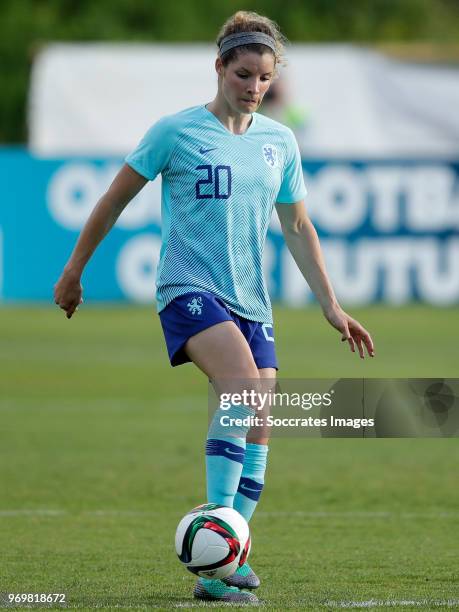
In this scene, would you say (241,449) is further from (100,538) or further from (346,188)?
(346,188)

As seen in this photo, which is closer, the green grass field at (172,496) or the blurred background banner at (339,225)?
the green grass field at (172,496)

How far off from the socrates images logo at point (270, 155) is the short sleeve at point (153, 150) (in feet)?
1.31

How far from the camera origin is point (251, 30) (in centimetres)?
559

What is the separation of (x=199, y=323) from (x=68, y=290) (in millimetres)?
521

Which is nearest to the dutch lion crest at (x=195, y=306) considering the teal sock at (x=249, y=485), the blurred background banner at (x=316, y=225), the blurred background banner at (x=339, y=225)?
the teal sock at (x=249, y=485)

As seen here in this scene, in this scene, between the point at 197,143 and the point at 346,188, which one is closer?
the point at 197,143

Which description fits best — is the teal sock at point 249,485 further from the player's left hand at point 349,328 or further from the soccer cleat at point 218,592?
the player's left hand at point 349,328

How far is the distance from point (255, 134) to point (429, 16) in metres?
50.3

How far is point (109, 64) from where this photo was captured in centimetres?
2917

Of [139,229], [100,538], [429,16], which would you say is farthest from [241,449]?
[429,16]

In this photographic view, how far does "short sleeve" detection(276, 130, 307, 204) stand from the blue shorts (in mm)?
565

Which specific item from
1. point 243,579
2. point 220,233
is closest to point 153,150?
point 220,233

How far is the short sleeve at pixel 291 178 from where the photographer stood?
19.5ft

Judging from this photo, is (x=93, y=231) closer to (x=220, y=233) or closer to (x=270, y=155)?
(x=220, y=233)
